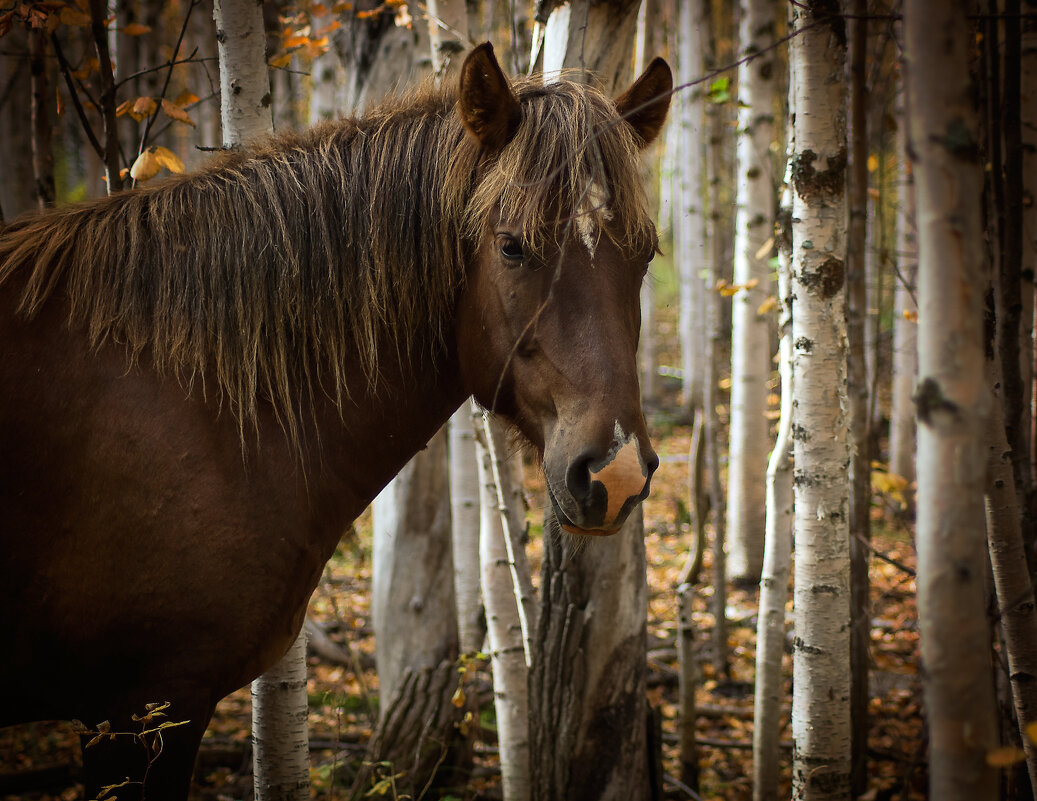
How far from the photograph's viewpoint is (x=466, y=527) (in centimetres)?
490

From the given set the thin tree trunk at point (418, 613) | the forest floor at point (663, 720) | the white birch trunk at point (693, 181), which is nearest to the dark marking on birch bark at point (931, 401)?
the forest floor at point (663, 720)

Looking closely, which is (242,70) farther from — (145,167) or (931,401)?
(931,401)

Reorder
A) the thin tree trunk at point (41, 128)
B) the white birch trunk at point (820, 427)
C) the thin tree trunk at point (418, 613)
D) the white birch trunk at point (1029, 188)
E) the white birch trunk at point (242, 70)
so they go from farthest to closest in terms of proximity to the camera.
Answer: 1. the thin tree trunk at point (418, 613)
2. the thin tree trunk at point (41, 128)
3. the white birch trunk at point (1029, 188)
4. the white birch trunk at point (242, 70)
5. the white birch trunk at point (820, 427)

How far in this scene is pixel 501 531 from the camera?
3711 mm

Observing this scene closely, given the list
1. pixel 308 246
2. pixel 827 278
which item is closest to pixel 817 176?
pixel 827 278

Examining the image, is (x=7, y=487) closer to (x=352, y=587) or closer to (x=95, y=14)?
(x=95, y=14)

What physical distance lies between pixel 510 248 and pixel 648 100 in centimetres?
81

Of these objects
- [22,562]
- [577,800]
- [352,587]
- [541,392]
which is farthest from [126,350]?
[352,587]

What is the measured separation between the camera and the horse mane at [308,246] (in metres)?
2.12

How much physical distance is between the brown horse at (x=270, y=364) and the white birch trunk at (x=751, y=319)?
190 inches

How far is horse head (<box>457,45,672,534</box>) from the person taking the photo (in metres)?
1.91

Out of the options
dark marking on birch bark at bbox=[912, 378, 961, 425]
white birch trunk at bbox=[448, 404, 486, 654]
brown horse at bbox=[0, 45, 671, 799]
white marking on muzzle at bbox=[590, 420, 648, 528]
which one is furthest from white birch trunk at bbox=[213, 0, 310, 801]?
dark marking on birch bark at bbox=[912, 378, 961, 425]

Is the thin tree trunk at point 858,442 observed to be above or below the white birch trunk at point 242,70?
below

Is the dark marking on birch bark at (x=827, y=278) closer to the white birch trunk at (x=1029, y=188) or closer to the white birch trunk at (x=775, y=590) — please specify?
the white birch trunk at (x=775, y=590)
